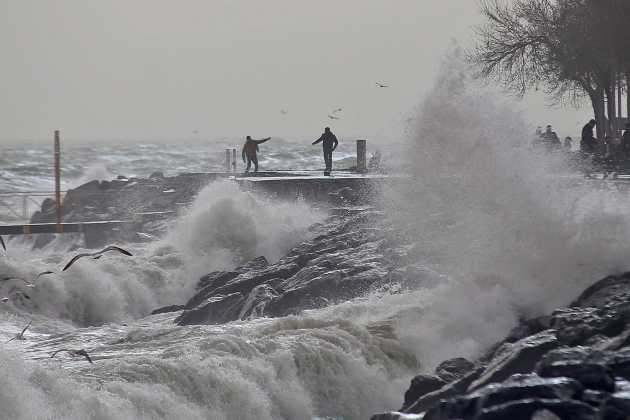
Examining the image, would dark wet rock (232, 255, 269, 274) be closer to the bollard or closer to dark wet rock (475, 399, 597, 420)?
dark wet rock (475, 399, 597, 420)

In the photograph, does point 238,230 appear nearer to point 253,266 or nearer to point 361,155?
point 253,266

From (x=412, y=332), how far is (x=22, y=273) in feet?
31.1

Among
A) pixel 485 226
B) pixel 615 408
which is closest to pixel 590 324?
pixel 615 408

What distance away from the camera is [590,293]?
8.03 meters

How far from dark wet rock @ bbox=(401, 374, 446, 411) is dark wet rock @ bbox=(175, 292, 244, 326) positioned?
4.75 meters

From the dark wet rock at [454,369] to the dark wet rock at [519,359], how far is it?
1.00ft

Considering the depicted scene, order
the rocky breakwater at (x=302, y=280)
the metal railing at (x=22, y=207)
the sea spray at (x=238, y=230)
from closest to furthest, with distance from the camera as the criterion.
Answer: the rocky breakwater at (x=302, y=280) → the sea spray at (x=238, y=230) → the metal railing at (x=22, y=207)

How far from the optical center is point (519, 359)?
21.4ft

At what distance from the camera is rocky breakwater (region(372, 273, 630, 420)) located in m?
5.32

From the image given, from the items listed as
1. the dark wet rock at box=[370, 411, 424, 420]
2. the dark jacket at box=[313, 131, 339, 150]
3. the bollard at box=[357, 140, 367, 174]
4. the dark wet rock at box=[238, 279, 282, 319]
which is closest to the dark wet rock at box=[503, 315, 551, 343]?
the dark wet rock at box=[370, 411, 424, 420]

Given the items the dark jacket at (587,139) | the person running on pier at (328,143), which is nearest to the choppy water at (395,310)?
the dark jacket at (587,139)

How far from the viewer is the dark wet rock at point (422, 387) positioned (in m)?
6.70

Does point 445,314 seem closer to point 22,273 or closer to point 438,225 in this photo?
point 438,225

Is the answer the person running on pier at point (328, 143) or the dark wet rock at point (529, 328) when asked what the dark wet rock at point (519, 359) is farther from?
the person running on pier at point (328, 143)
